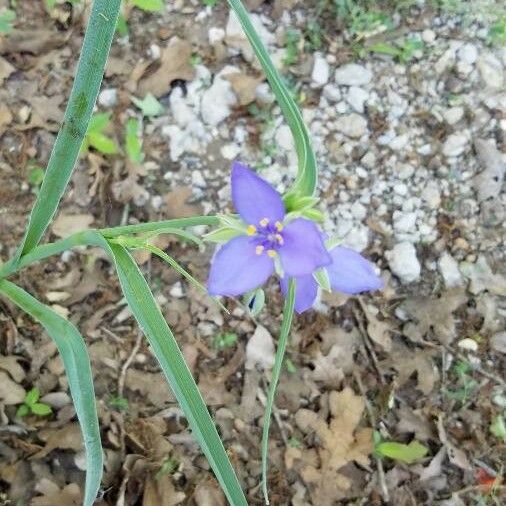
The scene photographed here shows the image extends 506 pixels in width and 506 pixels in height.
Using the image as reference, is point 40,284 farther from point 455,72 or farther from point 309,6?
point 455,72

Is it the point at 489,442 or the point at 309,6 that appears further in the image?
the point at 309,6

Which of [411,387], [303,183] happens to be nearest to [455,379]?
[411,387]

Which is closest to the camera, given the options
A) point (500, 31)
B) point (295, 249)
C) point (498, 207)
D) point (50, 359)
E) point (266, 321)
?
point (295, 249)

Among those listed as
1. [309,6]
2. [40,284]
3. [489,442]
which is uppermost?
[309,6]

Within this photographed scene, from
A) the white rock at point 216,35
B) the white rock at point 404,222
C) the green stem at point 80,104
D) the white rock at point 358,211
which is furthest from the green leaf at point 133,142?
the green stem at point 80,104

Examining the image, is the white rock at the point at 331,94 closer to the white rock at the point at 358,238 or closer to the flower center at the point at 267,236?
the white rock at the point at 358,238

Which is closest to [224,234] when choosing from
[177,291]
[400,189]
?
[177,291]
